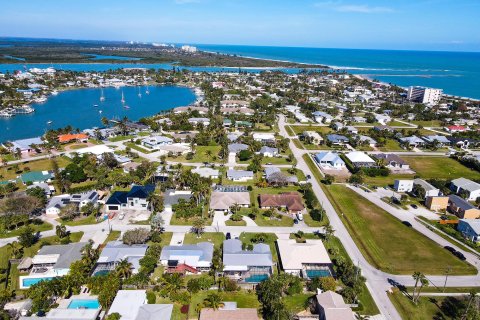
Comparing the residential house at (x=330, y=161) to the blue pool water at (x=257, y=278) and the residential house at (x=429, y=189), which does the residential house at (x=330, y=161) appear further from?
the blue pool water at (x=257, y=278)

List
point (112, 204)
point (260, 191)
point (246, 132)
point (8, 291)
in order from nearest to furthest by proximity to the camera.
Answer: point (8, 291) → point (112, 204) → point (260, 191) → point (246, 132)

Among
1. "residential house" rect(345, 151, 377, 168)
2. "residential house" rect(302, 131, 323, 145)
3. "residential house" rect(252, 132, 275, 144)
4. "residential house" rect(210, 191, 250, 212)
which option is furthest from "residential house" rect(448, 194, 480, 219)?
"residential house" rect(252, 132, 275, 144)

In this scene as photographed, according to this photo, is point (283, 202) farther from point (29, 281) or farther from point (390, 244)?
point (29, 281)

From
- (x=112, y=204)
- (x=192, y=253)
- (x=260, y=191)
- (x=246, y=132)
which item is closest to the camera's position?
(x=192, y=253)

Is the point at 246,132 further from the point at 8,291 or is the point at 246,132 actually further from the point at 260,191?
the point at 8,291

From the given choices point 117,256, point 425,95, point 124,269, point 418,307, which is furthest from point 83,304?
point 425,95

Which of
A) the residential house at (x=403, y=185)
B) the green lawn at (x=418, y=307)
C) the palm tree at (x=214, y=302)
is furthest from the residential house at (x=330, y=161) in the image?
the palm tree at (x=214, y=302)

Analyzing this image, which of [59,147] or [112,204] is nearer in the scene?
[112,204]

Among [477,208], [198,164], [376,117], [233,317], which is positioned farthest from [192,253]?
[376,117]
